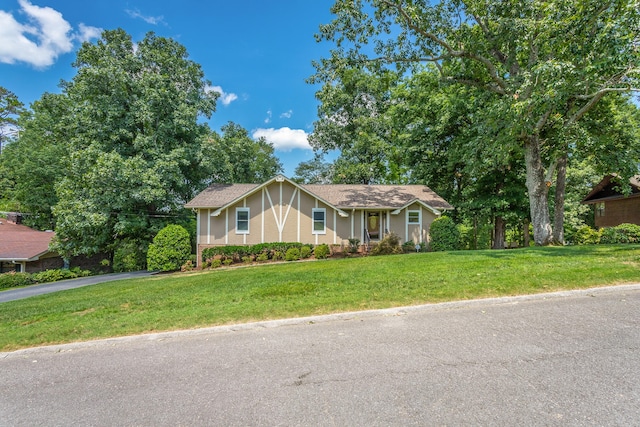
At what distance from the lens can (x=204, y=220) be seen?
18.7m

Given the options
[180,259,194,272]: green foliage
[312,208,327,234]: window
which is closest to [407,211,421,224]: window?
[312,208,327,234]: window

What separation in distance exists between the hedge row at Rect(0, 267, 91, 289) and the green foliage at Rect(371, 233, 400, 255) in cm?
2071

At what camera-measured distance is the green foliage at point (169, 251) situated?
1700 cm

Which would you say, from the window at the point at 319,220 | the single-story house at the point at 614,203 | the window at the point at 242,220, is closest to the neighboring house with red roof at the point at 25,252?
the window at the point at 242,220

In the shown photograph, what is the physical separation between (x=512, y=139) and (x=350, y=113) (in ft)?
65.0

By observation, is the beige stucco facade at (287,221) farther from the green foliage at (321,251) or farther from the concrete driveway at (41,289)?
the concrete driveway at (41,289)

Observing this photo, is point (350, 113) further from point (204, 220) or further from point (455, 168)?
point (204, 220)

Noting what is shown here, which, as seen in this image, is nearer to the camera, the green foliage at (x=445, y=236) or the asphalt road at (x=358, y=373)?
the asphalt road at (x=358, y=373)

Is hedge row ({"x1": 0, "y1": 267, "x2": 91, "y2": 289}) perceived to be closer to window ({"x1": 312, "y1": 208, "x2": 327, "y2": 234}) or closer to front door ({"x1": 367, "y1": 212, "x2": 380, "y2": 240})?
window ({"x1": 312, "y1": 208, "x2": 327, "y2": 234})

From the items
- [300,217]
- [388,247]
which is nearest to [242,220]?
[300,217]

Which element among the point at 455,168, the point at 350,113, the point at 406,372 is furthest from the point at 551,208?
the point at 406,372

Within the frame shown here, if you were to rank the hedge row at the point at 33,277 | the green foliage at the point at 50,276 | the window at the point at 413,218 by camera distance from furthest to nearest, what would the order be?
the green foliage at the point at 50,276, the window at the point at 413,218, the hedge row at the point at 33,277

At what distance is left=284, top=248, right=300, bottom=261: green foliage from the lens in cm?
1727

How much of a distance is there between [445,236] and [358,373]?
14637mm
